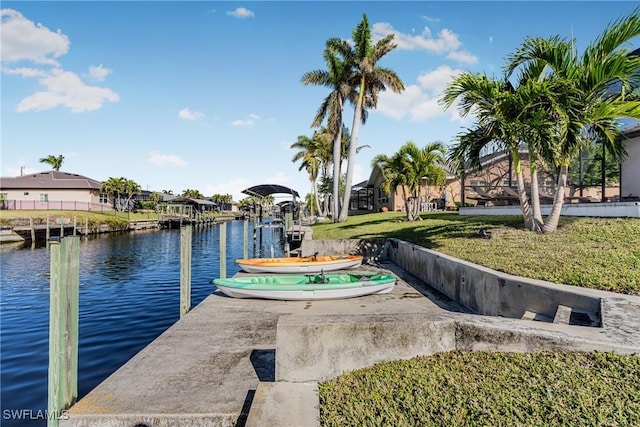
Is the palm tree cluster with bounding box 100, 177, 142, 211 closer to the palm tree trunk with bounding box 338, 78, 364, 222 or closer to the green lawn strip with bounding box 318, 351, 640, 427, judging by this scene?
the palm tree trunk with bounding box 338, 78, 364, 222

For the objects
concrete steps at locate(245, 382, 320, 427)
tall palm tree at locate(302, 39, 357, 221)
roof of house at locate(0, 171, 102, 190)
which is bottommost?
concrete steps at locate(245, 382, 320, 427)

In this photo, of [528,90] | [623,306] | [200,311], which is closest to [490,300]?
[623,306]

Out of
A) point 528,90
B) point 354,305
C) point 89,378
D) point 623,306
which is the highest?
point 528,90

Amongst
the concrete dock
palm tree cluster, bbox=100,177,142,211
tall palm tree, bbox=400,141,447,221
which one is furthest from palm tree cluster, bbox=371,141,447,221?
palm tree cluster, bbox=100,177,142,211

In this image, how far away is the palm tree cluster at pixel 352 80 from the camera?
31500 mm

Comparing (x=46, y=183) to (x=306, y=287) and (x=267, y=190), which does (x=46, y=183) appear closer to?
(x=267, y=190)

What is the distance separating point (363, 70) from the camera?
31.8m

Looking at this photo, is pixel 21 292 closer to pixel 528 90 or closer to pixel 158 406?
pixel 158 406

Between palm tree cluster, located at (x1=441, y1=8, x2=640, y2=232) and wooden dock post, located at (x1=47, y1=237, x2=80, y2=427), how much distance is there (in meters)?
11.1

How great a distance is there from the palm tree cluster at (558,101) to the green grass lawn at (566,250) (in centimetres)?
107

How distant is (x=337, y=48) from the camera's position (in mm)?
32781

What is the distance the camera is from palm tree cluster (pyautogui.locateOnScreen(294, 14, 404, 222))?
3150cm

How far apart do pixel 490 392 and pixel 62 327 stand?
5.95 metres

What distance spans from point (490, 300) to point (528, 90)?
21.6 ft
